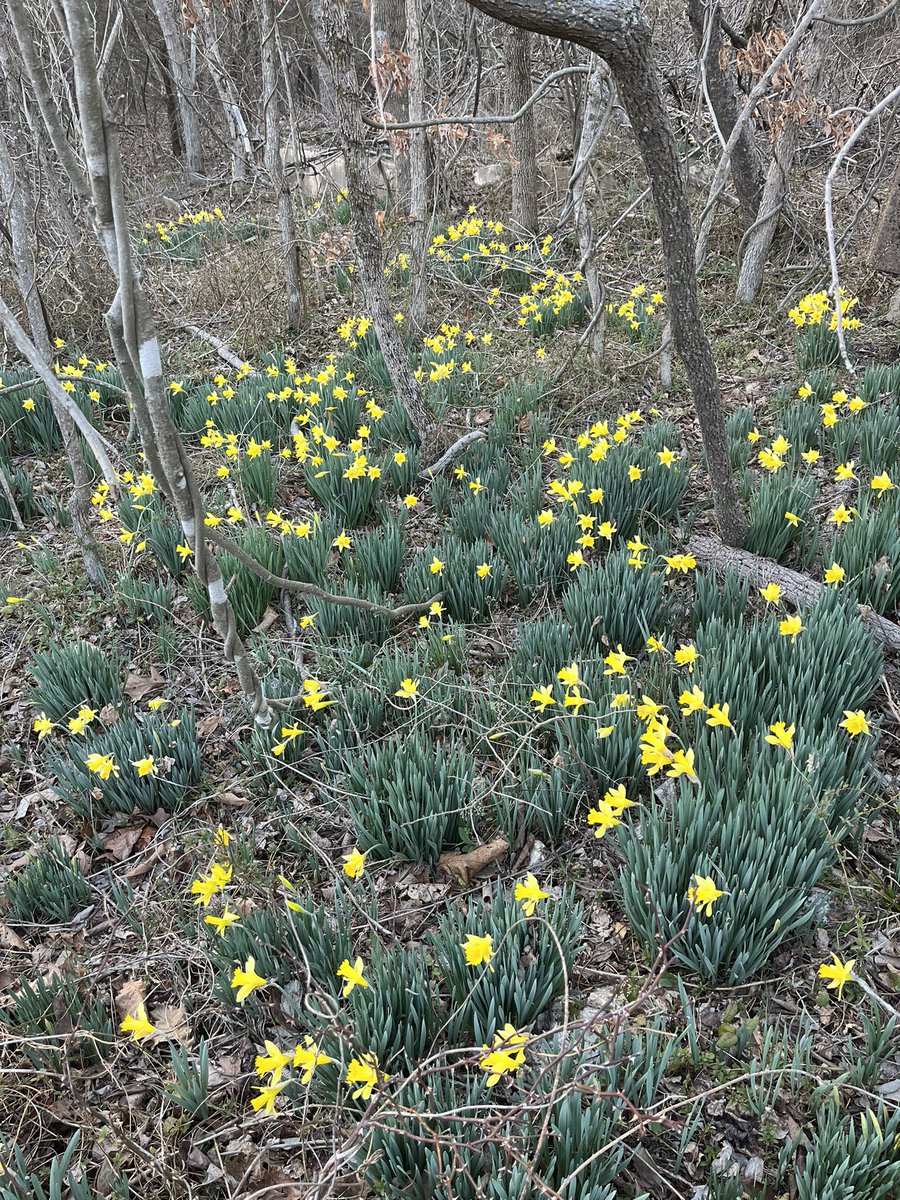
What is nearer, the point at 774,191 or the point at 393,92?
the point at 774,191

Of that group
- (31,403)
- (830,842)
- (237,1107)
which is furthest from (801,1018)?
(31,403)

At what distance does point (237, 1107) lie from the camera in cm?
175

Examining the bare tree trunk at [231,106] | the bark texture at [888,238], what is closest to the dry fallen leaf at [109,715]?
the bark texture at [888,238]

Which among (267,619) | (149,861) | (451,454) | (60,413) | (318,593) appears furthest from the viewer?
(451,454)

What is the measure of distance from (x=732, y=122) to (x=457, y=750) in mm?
5836

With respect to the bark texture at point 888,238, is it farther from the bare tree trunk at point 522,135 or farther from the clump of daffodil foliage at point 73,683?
the clump of daffodil foliage at point 73,683

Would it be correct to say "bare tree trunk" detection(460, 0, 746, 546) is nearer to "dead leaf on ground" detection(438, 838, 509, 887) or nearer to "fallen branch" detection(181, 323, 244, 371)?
"dead leaf on ground" detection(438, 838, 509, 887)

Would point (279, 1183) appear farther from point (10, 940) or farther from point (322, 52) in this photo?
point (322, 52)

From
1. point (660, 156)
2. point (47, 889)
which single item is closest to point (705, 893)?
point (47, 889)

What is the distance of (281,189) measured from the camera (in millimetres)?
5906

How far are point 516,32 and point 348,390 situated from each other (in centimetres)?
376

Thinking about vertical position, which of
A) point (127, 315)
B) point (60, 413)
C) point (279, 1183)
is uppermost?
point (127, 315)

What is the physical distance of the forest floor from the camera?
1.53m

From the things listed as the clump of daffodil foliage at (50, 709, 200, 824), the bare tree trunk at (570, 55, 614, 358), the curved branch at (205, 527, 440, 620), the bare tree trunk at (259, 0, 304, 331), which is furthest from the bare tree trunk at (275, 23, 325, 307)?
the clump of daffodil foliage at (50, 709, 200, 824)
